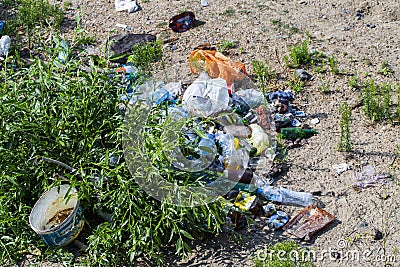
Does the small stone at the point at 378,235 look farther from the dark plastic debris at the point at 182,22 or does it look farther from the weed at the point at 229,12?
the weed at the point at 229,12

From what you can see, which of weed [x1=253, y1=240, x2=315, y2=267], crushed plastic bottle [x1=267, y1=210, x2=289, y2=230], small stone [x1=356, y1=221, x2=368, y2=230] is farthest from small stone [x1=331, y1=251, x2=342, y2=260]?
crushed plastic bottle [x1=267, y1=210, x2=289, y2=230]

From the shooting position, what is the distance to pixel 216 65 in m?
4.98

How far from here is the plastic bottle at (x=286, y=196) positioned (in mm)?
3910

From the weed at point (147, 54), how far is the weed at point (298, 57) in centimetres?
119

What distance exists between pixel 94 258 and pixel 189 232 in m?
0.59

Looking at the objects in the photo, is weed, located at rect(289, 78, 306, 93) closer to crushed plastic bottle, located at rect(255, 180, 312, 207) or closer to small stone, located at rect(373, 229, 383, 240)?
crushed plastic bottle, located at rect(255, 180, 312, 207)

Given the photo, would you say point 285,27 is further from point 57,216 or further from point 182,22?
point 57,216

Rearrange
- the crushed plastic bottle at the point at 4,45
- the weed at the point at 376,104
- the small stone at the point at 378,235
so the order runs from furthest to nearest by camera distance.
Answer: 1. the crushed plastic bottle at the point at 4,45
2. the weed at the point at 376,104
3. the small stone at the point at 378,235

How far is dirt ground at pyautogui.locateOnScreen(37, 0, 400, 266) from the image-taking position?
3.59 m

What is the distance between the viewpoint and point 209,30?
19.3ft

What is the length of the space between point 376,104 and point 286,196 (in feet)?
3.89

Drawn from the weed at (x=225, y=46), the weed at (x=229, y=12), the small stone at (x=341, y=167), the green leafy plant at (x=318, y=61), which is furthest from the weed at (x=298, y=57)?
the small stone at (x=341, y=167)

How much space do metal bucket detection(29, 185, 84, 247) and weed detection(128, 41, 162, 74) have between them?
1828mm

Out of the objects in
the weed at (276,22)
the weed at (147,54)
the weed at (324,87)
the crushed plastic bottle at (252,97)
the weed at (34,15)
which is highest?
the crushed plastic bottle at (252,97)
